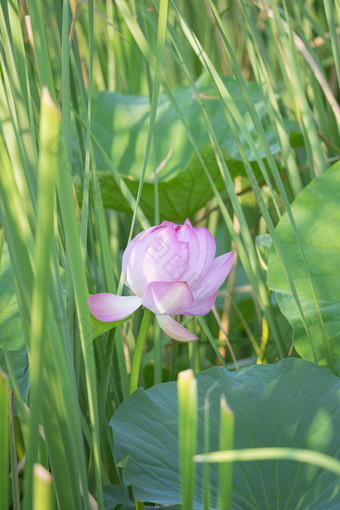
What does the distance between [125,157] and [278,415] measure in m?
0.91

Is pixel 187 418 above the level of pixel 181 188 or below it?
above

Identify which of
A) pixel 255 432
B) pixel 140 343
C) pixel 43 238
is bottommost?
pixel 255 432

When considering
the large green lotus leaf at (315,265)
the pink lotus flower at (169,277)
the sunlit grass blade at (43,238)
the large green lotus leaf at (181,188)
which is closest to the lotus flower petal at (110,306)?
the pink lotus flower at (169,277)

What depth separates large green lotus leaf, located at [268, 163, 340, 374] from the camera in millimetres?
595

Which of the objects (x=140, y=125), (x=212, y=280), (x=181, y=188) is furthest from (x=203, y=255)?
(x=140, y=125)

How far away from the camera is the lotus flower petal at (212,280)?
16.1 inches

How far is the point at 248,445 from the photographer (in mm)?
456

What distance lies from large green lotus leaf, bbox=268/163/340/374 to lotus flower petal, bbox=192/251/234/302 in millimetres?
196

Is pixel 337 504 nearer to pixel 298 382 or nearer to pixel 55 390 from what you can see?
pixel 298 382

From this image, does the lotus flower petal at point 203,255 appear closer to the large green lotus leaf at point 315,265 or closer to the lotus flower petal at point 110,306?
the lotus flower petal at point 110,306

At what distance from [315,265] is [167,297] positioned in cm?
29

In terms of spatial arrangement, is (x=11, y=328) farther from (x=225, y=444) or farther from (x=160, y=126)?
(x=160, y=126)

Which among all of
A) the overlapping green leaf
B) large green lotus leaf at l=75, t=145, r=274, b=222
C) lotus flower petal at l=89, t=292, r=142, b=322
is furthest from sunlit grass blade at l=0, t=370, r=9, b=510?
the overlapping green leaf

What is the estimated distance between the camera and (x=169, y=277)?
0.40 m
